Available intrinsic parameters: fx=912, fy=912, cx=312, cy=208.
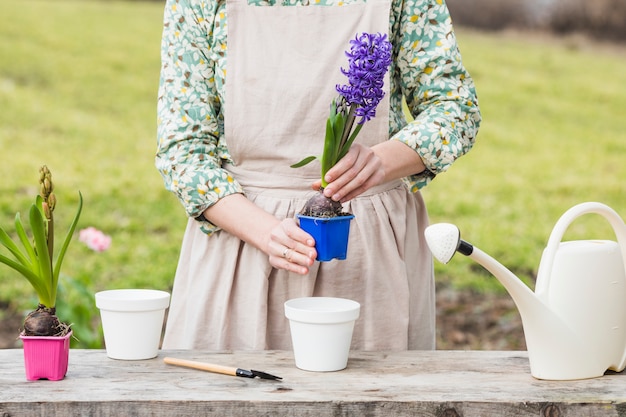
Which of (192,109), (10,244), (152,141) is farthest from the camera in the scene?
(152,141)

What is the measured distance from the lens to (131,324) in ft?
5.84

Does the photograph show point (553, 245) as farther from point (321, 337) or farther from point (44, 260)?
point (44, 260)

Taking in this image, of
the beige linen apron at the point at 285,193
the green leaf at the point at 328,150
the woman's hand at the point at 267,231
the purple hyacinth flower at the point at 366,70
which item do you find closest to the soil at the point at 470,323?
the beige linen apron at the point at 285,193

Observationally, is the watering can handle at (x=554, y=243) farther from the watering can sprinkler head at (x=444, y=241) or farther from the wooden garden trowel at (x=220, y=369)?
the wooden garden trowel at (x=220, y=369)

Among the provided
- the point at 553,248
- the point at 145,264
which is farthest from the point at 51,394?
the point at 145,264

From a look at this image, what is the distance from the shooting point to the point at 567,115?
823cm

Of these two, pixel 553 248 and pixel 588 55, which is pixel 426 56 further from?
pixel 588 55

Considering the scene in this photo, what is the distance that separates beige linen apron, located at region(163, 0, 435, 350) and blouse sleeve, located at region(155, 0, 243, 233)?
0.05 m

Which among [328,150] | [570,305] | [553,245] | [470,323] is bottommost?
[470,323]

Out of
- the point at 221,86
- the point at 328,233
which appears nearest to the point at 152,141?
the point at 221,86

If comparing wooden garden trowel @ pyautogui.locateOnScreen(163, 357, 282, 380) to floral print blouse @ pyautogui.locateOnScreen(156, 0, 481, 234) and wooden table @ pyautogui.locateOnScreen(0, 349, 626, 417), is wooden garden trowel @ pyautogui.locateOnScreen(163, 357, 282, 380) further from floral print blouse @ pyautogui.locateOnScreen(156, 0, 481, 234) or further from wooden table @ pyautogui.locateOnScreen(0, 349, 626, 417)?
floral print blouse @ pyautogui.locateOnScreen(156, 0, 481, 234)

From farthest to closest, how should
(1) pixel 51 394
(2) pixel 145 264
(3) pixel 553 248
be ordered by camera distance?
(2) pixel 145 264 < (3) pixel 553 248 < (1) pixel 51 394

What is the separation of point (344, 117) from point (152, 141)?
5.89 meters

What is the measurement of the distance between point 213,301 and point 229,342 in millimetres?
103
